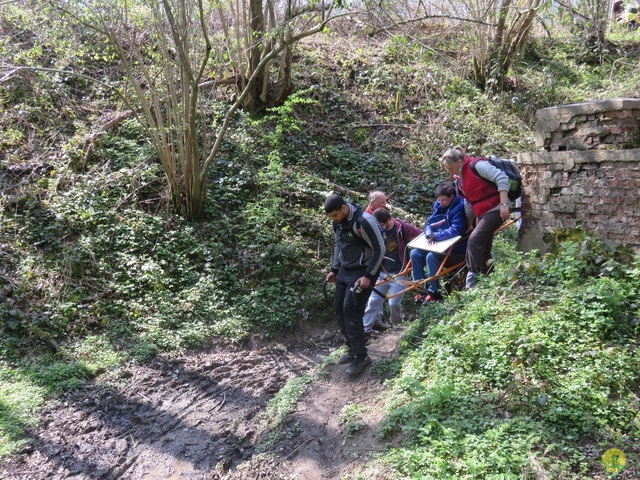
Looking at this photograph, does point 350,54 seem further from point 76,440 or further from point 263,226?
point 76,440

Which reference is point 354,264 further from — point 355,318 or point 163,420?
point 163,420

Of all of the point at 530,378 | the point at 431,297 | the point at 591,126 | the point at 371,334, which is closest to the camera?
the point at 530,378

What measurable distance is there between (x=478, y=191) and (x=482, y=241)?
0.62 metres

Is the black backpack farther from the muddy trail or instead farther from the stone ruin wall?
the muddy trail

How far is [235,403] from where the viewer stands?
5.99 metres

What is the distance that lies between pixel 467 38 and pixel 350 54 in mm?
3534

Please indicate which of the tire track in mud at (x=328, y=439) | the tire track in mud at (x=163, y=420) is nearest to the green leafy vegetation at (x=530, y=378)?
the tire track in mud at (x=328, y=439)

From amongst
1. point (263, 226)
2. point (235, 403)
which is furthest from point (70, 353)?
point (263, 226)

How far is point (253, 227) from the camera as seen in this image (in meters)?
9.61

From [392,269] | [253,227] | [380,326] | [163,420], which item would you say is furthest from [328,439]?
[253,227]

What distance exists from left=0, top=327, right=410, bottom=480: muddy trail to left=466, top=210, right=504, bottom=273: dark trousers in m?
1.45

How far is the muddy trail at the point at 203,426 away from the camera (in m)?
4.61

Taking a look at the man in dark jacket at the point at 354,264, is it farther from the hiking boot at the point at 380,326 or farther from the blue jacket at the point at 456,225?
the blue jacket at the point at 456,225

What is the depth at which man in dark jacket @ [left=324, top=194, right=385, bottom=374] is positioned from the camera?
18.0 feet
